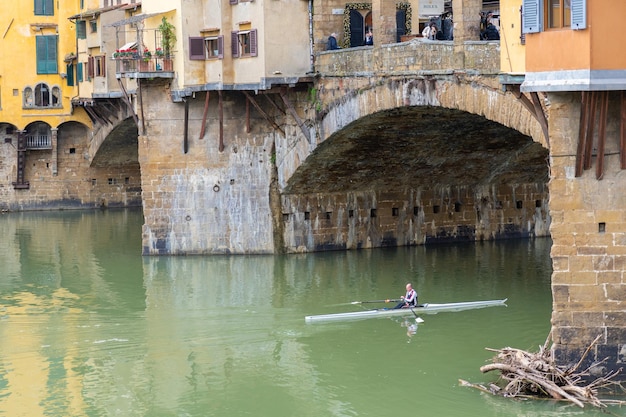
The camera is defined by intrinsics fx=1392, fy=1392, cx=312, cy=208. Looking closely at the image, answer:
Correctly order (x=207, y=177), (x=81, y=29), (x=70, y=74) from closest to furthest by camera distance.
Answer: (x=207, y=177)
(x=81, y=29)
(x=70, y=74)

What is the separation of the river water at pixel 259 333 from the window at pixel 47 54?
14312 mm

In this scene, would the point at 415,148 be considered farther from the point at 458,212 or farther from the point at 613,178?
the point at 613,178

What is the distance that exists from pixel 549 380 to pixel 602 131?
3699 mm

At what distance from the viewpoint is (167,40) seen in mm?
37406

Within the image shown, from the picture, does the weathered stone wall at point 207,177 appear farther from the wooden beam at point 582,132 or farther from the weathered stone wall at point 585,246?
the wooden beam at point 582,132

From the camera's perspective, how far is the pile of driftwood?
65.3 feet

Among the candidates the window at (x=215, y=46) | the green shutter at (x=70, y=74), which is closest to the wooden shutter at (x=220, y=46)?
the window at (x=215, y=46)

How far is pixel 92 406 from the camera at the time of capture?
22.5 metres

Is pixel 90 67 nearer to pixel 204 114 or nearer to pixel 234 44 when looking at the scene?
pixel 204 114

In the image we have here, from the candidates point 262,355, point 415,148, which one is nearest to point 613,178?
point 262,355

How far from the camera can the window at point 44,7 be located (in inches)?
2111

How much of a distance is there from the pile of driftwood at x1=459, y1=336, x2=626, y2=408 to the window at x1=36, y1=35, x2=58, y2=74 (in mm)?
36401

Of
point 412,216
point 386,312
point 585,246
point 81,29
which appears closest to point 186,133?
point 412,216

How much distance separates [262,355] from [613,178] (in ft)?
27.4
